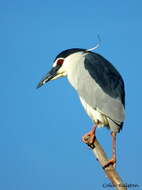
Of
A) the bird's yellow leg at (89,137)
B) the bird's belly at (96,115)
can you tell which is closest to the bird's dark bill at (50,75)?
the bird's belly at (96,115)

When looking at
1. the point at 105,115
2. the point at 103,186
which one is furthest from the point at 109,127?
the point at 103,186

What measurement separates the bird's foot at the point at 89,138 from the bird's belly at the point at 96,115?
0.32 metres

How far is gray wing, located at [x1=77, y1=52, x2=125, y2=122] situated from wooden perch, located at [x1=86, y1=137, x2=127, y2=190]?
59 centimetres

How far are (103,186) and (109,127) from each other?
1.27 metres

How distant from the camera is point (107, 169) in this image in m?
5.55

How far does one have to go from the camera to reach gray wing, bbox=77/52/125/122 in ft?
21.1

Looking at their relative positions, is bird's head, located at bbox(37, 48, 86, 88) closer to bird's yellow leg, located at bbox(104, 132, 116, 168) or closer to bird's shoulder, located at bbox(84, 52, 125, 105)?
bird's shoulder, located at bbox(84, 52, 125, 105)

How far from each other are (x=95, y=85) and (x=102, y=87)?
0.49 ft

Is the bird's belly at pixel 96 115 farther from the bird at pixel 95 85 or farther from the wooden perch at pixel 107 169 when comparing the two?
the wooden perch at pixel 107 169

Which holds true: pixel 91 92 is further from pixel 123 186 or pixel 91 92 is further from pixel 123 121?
pixel 123 186

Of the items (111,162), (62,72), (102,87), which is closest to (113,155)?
(111,162)

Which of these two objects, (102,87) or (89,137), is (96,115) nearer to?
(102,87)

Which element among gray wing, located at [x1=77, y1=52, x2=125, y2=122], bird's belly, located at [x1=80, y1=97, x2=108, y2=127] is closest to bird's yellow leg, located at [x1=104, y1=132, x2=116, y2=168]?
gray wing, located at [x1=77, y1=52, x2=125, y2=122]

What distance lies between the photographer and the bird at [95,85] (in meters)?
6.35
